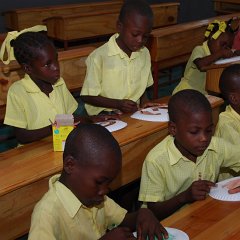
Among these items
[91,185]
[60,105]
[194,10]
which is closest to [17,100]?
[60,105]

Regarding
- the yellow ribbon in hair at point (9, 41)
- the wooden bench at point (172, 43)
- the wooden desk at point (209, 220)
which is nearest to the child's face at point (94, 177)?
the wooden desk at point (209, 220)

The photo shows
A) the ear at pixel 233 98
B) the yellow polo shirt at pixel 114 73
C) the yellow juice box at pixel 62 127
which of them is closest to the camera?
the yellow juice box at pixel 62 127

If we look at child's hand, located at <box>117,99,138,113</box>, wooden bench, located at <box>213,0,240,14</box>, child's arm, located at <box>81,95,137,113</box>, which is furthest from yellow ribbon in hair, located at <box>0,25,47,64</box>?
wooden bench, located at <box>213,0,240,14</box>

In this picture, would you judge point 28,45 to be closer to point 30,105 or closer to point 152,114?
point 30,105

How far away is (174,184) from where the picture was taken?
70.6 inches

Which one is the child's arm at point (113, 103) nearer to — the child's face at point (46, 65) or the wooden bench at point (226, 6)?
the child's face at point (46, 65)

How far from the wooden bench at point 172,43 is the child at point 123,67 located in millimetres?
1246

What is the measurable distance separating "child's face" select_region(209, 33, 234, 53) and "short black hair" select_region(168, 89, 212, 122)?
64.5 inches

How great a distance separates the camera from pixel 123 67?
2.62m

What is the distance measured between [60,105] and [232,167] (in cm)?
91

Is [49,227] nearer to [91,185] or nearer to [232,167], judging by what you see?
[91,185]

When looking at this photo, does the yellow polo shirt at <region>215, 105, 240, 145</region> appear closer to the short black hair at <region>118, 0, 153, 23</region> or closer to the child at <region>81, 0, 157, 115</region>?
the child at <region>81, 0, 157, 115</region>

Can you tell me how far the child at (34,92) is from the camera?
2.15 metres

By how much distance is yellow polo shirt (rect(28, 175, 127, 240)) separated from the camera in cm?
123
